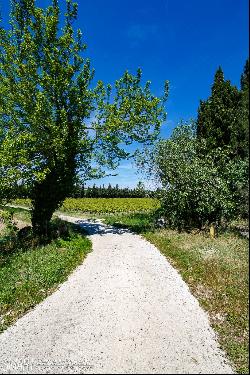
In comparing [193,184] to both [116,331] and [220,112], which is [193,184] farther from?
[116,331]

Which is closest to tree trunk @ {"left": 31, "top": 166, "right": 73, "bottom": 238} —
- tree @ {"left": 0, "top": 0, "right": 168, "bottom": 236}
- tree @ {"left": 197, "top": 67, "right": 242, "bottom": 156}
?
tree @ {"left": 0, "top": 0, "right": 168, "bottom": 236}

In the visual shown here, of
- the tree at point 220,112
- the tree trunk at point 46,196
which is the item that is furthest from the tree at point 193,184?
the tree trunk at point 46,196

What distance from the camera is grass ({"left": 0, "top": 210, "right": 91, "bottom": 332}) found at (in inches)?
525

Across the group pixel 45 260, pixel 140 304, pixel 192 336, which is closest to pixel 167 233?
pixel 45 260

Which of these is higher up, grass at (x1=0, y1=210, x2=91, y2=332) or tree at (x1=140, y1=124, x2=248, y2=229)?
tree at (x1=140, y1=124, x2=248, y2=229)

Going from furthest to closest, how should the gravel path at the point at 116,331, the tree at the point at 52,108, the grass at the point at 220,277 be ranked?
the tree at the point at 52,108 < the grass at the point at 220,277 < the gravel path at the point at 116,331

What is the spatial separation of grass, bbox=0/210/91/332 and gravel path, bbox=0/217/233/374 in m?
0.62

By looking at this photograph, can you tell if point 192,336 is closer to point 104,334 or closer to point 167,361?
point 167,361

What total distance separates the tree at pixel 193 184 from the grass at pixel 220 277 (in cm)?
316

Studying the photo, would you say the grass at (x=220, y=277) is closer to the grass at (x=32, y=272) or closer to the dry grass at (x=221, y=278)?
the dry grass at (x=221, y=278)

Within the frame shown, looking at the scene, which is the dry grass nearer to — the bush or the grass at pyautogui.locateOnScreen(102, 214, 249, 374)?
the grass at pyautogui.locateOnScreen(102, 214, 249, 374)

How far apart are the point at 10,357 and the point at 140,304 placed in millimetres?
4568

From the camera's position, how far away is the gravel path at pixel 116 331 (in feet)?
27.6

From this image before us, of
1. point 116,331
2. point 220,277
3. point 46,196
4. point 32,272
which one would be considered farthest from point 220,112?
point 116,331
